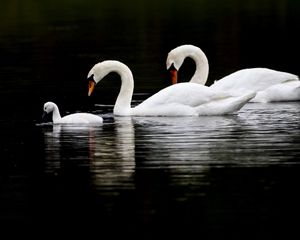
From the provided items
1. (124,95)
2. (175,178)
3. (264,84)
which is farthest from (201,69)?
(175,178)

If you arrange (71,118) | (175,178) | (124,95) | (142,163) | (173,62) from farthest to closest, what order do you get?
(173,62), (124,95), (71,118), (142,163), (175,178)

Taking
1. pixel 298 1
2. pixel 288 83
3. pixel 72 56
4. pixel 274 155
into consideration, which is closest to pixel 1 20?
pixel 298 1

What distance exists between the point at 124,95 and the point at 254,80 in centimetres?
286

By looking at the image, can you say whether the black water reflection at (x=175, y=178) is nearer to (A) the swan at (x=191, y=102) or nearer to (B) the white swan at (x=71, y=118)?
(B) the white swan at (x=71, y=118)

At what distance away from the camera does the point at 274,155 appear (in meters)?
16.6

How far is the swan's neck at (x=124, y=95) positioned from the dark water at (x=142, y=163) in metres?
0.39

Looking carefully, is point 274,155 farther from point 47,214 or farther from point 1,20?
point 1,20

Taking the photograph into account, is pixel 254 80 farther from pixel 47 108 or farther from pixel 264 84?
pixel 47 108

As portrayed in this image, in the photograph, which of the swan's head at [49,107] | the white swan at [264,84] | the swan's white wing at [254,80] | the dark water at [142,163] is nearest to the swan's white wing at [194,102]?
the dark water at [142,163]

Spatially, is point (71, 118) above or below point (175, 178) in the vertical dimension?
above

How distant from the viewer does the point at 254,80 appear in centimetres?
2422

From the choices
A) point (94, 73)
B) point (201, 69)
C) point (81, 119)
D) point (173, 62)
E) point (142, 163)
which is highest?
point (173, 62)

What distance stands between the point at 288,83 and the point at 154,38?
56.4 feet

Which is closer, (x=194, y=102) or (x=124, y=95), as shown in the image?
(x=194, y=102)
